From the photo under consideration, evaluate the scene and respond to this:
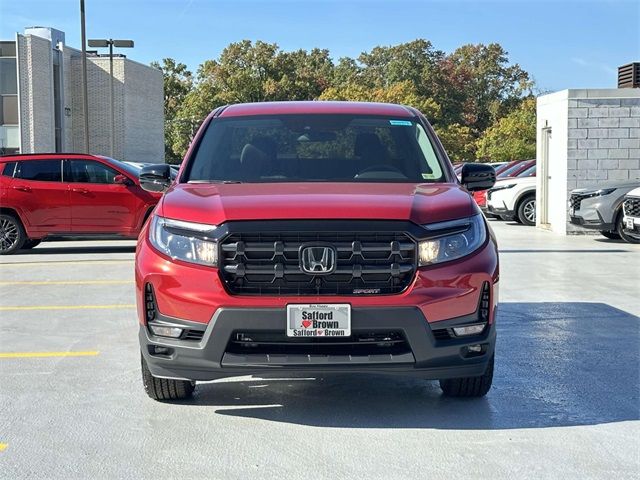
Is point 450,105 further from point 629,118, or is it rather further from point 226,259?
point 226,259

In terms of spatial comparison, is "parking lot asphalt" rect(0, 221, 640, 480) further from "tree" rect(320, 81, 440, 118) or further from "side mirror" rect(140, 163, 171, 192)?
"tree" rect(320, 81, 440, 118)

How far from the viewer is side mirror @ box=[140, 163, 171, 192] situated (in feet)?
20.3

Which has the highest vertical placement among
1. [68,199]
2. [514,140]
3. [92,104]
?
[92,104]

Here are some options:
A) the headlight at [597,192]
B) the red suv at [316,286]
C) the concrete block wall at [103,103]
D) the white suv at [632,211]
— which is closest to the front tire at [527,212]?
the headlight at [597,192]

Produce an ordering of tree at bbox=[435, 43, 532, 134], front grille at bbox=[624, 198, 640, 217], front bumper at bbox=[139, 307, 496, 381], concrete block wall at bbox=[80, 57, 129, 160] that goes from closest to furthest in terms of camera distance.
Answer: front bumper at bbox=[139, 307, 496, 381], front grille at bbox=[624, 198, 640, 217], concrete block wall at bbox=[80, 57, 129, 160], tree at bbox=[435, 43, 532, 134]

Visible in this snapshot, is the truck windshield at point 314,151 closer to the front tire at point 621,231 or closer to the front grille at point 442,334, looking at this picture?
the front grille at point 442,334

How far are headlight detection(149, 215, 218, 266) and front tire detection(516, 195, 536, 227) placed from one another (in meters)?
17.0

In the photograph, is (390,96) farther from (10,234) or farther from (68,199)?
(10,234)

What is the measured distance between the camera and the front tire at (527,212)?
20.8 meters

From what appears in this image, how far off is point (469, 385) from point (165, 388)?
181 centimetres

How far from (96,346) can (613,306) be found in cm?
510

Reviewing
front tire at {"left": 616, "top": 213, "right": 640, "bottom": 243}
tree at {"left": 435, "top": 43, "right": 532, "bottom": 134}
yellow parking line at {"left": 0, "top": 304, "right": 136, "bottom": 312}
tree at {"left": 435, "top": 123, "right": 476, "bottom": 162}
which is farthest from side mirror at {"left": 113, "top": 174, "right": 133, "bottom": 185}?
tree at {"left": 435, "top": 43, "right": 532, "bottom": 134}

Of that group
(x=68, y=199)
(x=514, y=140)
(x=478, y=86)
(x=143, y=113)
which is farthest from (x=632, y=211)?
(x=478, y=86)

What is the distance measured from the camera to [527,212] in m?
20.9
